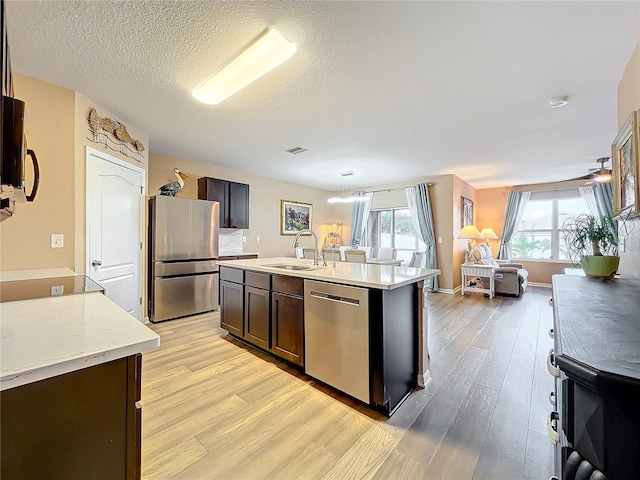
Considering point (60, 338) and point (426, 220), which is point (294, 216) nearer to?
point (426, 220)

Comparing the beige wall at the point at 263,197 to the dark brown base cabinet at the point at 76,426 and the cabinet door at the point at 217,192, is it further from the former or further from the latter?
the dark brown base cabinet at the point at 76,426

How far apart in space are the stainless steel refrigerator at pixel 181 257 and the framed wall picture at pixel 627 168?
4356mm

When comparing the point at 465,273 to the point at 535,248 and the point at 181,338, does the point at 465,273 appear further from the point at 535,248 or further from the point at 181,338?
the point at 181,338

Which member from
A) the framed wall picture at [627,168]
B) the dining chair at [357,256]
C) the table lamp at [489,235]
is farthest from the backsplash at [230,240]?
the table lamp at [489,235]

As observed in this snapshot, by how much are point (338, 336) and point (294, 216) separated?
4715mm

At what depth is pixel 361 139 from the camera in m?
3.56

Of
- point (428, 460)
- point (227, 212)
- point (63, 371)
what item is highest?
point (227, 212)

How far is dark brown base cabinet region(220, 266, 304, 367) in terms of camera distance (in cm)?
230

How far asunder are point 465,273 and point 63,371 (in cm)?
597

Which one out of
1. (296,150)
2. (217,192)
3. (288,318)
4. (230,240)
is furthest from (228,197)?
(288,318)

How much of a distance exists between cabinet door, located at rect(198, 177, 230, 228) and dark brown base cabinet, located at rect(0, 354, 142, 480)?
161 inches

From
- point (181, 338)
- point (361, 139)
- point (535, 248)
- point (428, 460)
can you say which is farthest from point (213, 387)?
point (535, 248)

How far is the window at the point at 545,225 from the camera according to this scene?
6.23 metres

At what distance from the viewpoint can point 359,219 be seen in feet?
23.2
